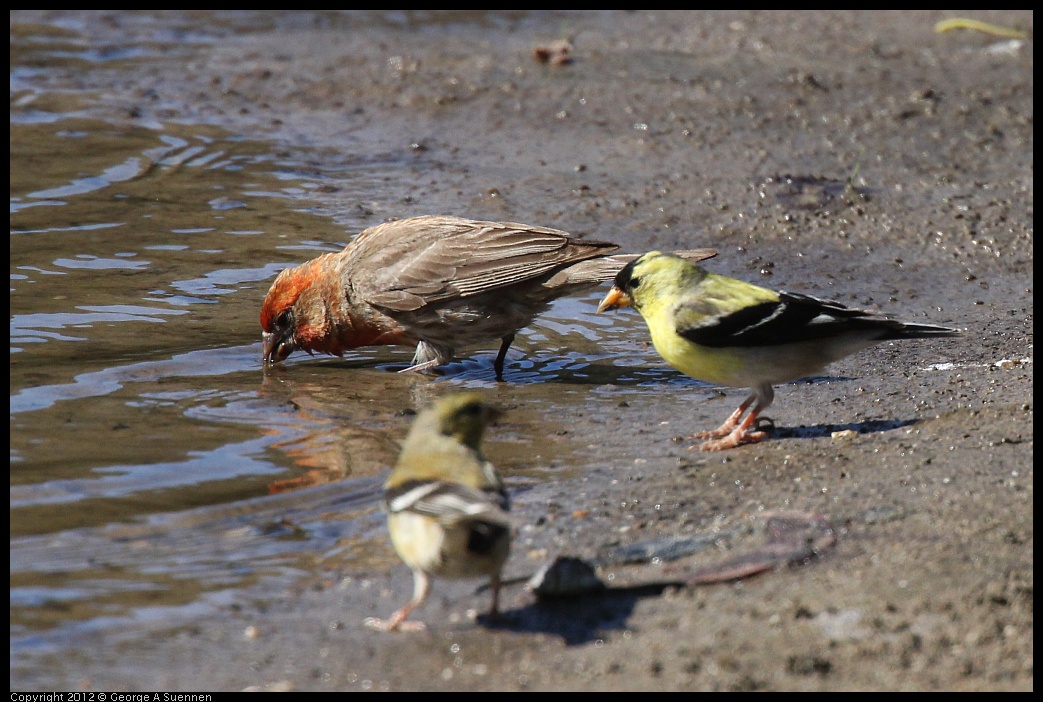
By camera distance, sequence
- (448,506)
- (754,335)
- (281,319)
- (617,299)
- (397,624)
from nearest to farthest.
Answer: (448,506) → (397,624) → (754,335) → (617,299) → (281,319)

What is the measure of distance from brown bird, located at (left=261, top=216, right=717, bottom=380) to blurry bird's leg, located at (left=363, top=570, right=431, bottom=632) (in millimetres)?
3597

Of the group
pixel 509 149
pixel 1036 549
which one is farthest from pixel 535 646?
pixel 509 149

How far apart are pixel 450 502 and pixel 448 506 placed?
0.02 metres

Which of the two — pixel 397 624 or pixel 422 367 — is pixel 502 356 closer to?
pixel 422 367

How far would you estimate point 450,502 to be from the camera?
4.09 metres

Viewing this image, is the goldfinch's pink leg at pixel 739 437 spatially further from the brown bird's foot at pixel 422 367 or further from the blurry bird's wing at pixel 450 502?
the brown bird's foot at pixel 422 367

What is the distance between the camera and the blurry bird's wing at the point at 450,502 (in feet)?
13.2

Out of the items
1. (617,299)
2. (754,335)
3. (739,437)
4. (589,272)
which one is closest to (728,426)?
(739,437)

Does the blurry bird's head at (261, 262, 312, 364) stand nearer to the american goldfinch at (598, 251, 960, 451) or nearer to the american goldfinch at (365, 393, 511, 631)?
the american goldfinch at (598, 251, 960, 451)

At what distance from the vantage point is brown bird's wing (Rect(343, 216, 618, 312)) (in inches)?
313

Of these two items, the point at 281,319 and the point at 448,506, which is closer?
the point at 448,506

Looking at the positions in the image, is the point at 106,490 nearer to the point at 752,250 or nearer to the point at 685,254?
the point at 685,254

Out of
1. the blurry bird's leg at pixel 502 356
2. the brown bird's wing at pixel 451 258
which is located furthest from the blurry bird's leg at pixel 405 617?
the brown bird's wing at pixel 451 258

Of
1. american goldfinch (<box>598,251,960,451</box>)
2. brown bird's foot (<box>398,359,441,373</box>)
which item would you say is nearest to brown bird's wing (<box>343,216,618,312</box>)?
brown bird's foot (<box>398,359,441,373</box>)
